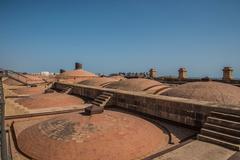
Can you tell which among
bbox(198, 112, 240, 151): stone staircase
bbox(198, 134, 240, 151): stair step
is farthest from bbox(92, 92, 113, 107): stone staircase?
bbox(198, 134, 240, 151): stair step

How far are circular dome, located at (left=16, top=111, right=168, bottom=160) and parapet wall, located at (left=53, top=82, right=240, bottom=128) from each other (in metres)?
0.92

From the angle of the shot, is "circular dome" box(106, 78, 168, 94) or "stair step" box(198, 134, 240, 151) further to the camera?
"circular dome" box(106, 78, 168, 94)

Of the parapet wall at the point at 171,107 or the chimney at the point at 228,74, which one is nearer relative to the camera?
the parapet wall at the point at 171,107

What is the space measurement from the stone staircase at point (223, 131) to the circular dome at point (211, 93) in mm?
1952

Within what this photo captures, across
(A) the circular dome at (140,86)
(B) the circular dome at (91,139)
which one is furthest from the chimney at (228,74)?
(B) the circular dome at (91,139)

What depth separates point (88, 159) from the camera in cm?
448

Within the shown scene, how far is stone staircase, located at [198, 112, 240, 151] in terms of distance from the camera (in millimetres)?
4504

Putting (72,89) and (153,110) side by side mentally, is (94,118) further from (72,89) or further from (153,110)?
(72,89)

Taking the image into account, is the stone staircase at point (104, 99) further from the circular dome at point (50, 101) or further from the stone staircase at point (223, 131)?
the stone staircase at point (223, 131)

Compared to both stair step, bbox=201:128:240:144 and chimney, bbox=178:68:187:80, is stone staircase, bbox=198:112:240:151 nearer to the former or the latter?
stair step, bbox=201:128:240:144

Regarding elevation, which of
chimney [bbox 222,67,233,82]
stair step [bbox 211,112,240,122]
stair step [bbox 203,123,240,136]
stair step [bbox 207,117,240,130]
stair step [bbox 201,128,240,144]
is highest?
chimney [bbox 222,67,233,82]

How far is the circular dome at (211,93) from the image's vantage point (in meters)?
7.11

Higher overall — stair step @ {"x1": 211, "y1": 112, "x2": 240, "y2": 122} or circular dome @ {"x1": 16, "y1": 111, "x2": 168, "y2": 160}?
stair step @ {"x1": 211, "y1": 112, "x2": 240, "y2": 122}

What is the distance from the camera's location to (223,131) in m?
4.84
